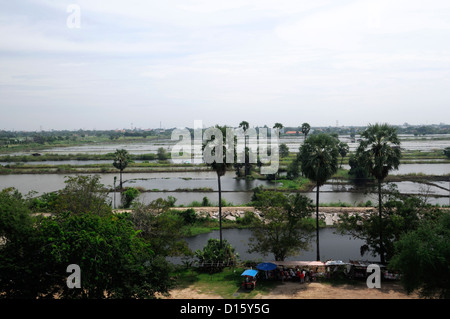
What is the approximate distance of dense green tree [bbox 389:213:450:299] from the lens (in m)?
11.7

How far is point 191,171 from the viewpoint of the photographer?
208 ft

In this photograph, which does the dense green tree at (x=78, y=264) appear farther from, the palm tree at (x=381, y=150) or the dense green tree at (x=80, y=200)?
the palm tree at (x=381, y=150)

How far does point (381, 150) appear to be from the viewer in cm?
1870

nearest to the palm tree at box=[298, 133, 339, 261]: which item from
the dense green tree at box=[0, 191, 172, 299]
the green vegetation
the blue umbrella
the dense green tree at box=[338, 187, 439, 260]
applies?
the dense green tree at box=[338, 187, 439, 260]

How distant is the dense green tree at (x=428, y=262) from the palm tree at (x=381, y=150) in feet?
19.6

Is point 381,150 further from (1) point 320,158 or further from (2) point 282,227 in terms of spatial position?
(2) point 282,227

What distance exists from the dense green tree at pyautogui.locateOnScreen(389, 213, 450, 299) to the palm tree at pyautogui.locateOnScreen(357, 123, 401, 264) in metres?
5.97

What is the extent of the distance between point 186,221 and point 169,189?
18.5m

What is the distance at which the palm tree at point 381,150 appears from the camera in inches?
731

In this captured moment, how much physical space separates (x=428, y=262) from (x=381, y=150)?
27.6 ft

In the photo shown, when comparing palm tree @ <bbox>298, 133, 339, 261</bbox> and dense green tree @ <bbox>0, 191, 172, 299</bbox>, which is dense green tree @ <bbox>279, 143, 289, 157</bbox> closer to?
palm tree @ <bbox>298, 133, 339, 261</bbox>

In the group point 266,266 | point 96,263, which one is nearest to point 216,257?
point 266,266
